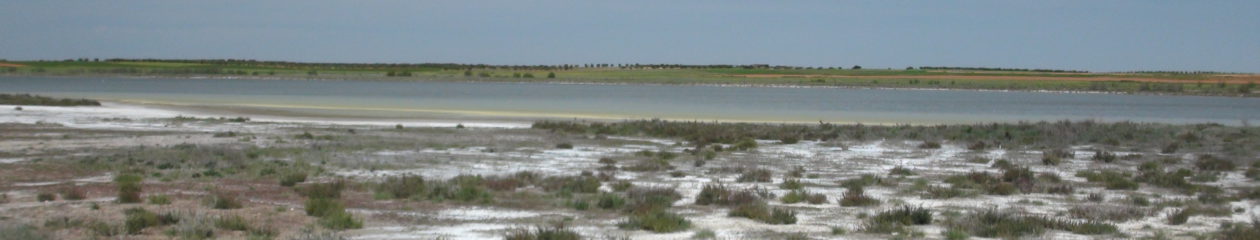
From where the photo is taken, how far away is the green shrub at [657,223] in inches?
445

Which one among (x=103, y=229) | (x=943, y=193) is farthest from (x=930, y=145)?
(x=103, y=229)

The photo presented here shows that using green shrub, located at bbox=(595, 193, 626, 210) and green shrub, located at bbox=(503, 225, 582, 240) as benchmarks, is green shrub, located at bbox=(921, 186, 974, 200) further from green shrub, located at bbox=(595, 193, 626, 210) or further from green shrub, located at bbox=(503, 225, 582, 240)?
green shrub, located at bbox=(503, 225, 582, 240)

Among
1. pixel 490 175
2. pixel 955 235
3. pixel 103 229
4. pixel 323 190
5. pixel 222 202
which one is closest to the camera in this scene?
pixel 103 229

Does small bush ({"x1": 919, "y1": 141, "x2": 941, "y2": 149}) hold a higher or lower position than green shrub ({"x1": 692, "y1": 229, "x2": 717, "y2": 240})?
lower

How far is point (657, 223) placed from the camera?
37.2 feet

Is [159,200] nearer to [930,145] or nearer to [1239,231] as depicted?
[1239,231]

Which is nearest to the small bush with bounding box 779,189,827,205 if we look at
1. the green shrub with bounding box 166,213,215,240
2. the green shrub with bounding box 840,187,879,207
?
the green shrub with bounding box 840,187,879,207

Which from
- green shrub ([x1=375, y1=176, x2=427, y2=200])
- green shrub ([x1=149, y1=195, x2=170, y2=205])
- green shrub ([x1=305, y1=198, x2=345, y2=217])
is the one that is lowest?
green shrub ([x1=375, y1=176, x2=427, y2=200])

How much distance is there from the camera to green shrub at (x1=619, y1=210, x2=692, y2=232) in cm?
1130

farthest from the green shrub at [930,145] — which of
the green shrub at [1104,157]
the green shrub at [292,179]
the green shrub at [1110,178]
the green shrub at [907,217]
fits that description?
the green shrub at [292,179]

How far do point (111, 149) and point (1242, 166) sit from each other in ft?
65.1

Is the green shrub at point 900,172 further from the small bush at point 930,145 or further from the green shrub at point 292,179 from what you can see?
the green shrub at point 292,179

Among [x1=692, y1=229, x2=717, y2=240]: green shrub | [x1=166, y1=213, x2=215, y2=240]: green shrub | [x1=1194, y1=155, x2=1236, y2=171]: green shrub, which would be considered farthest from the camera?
[x1=1194, y1=155, x2=1236, y2=171]: green shrub

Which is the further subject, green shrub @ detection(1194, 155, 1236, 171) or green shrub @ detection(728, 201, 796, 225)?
green shrub @ detection(1194, 155, 1236, 171)
